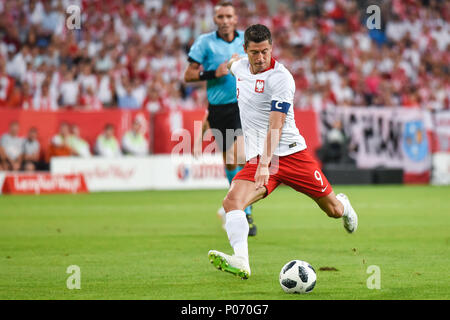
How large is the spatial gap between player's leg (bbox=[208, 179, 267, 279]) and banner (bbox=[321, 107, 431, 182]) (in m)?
16.8

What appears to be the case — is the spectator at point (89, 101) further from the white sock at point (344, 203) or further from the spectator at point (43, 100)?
the white sock at point (344, 203)

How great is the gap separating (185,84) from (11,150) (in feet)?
19.7

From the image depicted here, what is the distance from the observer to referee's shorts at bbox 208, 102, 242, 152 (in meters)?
11.1

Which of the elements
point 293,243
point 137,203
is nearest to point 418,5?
point 137,203

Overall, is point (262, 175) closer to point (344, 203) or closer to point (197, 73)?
point (344, 203)

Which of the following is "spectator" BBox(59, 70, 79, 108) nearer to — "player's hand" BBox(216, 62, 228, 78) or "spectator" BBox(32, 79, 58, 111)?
"spectator" BBox(32, 79, 58, 111)

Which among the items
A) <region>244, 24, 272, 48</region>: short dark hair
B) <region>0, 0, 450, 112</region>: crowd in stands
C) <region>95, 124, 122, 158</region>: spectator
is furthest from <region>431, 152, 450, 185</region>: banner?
<region>244, 24, 272, 48</region>: short dark hair

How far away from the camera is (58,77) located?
69.9ft

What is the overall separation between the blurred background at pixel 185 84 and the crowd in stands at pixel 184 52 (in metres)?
0.04

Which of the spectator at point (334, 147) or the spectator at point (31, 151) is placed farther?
the spectator at point (334, 147)

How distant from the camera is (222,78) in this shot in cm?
1112

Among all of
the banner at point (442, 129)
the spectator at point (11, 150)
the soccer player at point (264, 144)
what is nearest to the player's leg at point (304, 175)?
the soccer player at point (264, 144)

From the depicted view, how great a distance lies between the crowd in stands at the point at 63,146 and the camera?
1952 centimetres
